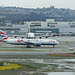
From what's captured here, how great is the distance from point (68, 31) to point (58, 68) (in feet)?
458

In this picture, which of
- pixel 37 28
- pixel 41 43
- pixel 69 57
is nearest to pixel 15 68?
pixel 69 57

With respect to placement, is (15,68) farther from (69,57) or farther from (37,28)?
(37,28)

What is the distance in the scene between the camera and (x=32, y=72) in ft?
183

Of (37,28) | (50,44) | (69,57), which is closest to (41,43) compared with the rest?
(50,44)

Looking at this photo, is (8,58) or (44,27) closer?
(8,58)

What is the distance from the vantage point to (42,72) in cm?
5578

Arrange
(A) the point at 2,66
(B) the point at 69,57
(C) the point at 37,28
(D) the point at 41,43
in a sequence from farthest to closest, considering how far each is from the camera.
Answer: (C) the point at 37,28 < (D) the point at 41,43 < (B) the point at 69,57 < (A) the point at 2,66

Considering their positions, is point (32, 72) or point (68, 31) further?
point (68, 31)

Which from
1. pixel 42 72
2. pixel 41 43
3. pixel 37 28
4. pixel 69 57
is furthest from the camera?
pixel 37 28

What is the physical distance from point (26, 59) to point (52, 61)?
5.31 metres

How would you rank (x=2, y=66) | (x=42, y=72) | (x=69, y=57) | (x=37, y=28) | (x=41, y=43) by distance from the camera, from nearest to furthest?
(x=42, y=72), (x=2, y=66), (x=69, y=57), (x=41, y=43), (x=37, y=28)

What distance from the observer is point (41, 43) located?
328 ft

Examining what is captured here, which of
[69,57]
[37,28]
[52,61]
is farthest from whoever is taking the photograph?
[37,28]

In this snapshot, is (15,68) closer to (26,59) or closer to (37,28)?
(26,59)
